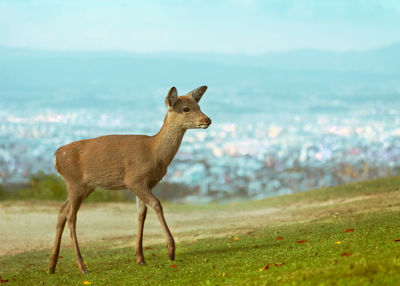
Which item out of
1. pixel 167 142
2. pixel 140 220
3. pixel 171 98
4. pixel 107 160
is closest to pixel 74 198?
pixel 107 160

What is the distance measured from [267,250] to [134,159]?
2613mm

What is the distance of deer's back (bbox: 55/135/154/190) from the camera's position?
8.70 meters

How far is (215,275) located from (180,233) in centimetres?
706

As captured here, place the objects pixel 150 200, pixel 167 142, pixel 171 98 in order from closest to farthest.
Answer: pixel 150 200 < pixel 171 98 < pixel 167 142

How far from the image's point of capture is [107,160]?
873cm

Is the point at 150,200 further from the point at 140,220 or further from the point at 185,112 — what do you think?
the point at 185,112

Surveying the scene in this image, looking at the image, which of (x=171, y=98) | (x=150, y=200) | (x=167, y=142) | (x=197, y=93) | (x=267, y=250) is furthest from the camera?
(x=267, y=250)

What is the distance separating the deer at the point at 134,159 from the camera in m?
8.64

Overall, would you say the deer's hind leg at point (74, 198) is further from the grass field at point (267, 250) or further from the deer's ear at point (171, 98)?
the deer's ear at point (171, 98)

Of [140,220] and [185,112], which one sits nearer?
[185,112]

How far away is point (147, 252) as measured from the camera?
37.5 ft

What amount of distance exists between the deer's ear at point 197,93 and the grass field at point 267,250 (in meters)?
2.46

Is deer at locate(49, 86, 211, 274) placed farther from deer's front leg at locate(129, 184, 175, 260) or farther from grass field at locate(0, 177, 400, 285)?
grass field at locate(0, 177, 400, 285)

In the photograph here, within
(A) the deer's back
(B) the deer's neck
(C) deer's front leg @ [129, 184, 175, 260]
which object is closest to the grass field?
(C) deer's front leg @ [129, 184, 175, 260]
